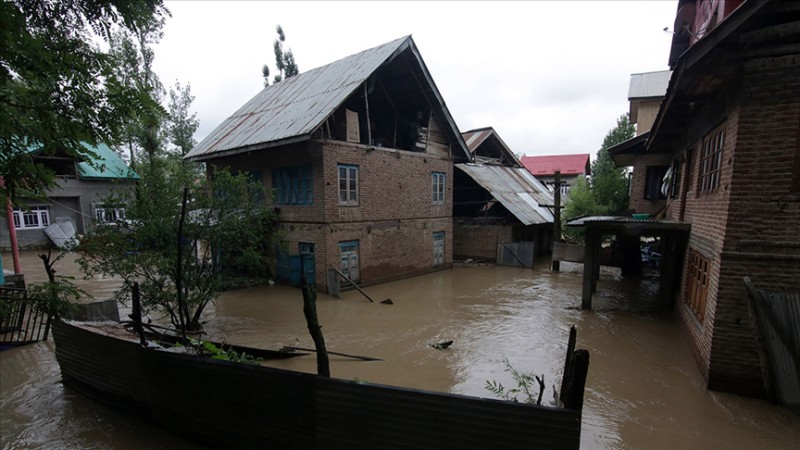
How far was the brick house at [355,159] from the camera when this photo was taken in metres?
12.3

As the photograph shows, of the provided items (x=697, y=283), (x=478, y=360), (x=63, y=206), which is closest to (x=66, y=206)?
(x=63, y=206)

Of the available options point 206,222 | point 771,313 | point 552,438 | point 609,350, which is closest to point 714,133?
point 771,313

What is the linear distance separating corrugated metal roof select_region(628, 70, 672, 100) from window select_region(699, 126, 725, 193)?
41.2 feet

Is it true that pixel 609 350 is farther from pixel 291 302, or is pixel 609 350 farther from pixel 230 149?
pixel 230 149

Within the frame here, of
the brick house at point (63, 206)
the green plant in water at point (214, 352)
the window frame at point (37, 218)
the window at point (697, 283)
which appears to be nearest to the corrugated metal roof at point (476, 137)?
the window at point (697, 283)

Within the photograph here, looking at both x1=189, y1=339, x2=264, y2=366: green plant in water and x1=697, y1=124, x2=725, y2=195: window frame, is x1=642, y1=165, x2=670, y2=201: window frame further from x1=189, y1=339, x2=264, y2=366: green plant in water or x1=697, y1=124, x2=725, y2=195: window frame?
x1=189, y1=339, x2=264, y2=366: green plant in water

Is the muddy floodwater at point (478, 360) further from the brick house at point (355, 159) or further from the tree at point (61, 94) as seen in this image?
the tree at point (61, 94)

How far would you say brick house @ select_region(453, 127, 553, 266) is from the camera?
731 inches

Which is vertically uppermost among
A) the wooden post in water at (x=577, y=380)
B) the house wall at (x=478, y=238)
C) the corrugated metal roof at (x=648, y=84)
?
the corrugated metal roof at (x=648, y=84)

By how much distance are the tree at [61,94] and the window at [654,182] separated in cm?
1544

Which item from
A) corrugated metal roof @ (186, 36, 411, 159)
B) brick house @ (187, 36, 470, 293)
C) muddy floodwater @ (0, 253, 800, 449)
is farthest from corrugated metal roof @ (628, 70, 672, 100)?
corrugated metal roof @ (186, 36, 411, 159)

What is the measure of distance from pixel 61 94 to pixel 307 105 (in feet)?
34.7

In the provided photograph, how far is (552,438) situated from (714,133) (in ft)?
23.5

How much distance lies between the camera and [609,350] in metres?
8.06
